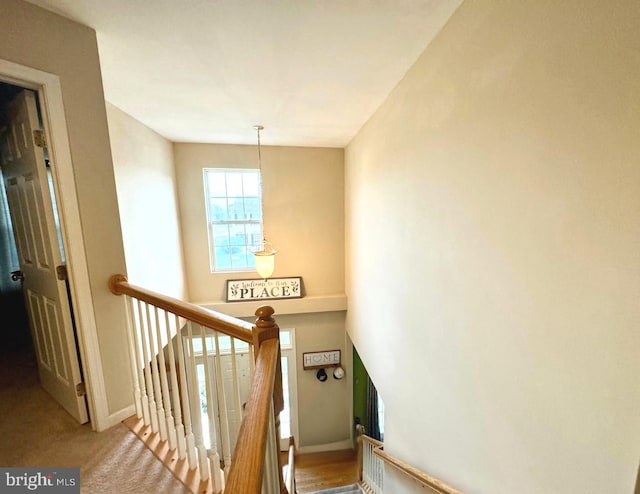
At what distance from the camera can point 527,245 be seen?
0.97m

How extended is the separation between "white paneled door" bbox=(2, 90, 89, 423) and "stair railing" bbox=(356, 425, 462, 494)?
86.7 inches

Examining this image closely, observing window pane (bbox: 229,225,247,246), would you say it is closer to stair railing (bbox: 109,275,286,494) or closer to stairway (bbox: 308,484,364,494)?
stair railing (bbox: 109,275,286,494)

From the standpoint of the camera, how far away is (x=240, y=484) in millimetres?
555

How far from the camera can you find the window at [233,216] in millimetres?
3938

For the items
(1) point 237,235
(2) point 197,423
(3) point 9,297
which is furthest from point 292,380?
(3) point 9,297

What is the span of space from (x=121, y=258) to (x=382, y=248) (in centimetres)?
206

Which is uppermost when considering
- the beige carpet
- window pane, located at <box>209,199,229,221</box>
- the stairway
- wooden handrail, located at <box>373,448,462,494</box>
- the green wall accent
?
window pane, located at <box>209,199,229,221</box>

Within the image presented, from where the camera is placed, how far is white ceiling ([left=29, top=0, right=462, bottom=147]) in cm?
131

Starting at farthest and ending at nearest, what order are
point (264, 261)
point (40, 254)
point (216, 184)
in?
point (216, 184), point (264, 261), point (40, 254)

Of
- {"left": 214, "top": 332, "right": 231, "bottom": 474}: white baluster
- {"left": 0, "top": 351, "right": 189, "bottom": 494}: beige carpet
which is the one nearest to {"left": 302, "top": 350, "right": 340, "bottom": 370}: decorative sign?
{"left": 0, "top": 351, "right": 189, "bottom": 494}: beige carpet

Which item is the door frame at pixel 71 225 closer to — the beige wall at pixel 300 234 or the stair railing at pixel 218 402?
the stair railing at pixel 218 402

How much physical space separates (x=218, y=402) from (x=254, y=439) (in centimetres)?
84

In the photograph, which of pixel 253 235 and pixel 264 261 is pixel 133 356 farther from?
pixel 253 235

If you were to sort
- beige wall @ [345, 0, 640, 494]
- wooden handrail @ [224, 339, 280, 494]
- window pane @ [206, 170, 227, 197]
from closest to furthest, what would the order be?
wooden handrail @ [224, 339, 280, 494]
beige wall @ [345, 0, 640, 494]
window pane @ [206, 170, 227, 197]
